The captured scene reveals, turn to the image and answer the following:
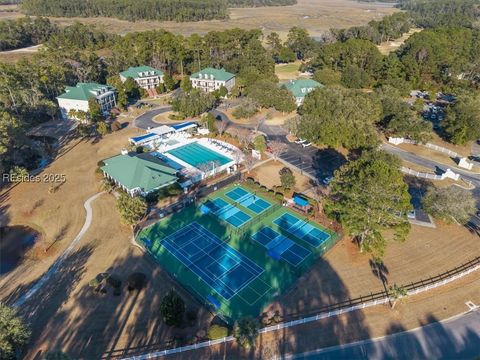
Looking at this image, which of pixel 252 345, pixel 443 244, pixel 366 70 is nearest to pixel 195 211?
pixel 252 345

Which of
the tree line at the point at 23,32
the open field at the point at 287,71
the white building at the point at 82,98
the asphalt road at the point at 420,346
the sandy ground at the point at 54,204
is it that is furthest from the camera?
the tree line at the point at 23,32

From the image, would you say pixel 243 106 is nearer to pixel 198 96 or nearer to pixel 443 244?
pixel 198 96

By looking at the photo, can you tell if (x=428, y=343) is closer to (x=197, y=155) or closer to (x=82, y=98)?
(x=197, y=155)

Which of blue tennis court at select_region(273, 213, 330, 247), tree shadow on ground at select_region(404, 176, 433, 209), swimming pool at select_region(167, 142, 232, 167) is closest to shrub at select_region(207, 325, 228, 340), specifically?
blue tennis court at select_region(273, 213, 330, 247)

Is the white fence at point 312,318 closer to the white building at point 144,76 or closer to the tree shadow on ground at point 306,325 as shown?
the tree shadow on ground at point 306,325

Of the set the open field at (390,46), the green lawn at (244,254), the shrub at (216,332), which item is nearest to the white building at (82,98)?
the green lawn at (244,254)

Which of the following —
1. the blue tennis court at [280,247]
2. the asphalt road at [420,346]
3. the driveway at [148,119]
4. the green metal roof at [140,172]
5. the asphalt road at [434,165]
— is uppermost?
the green metal roof at [140,172]

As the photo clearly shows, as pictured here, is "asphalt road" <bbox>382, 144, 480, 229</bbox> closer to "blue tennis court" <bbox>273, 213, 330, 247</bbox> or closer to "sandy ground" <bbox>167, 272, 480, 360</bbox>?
"sandy ground" <bbox>167, 272, 480, 360</bbox>
